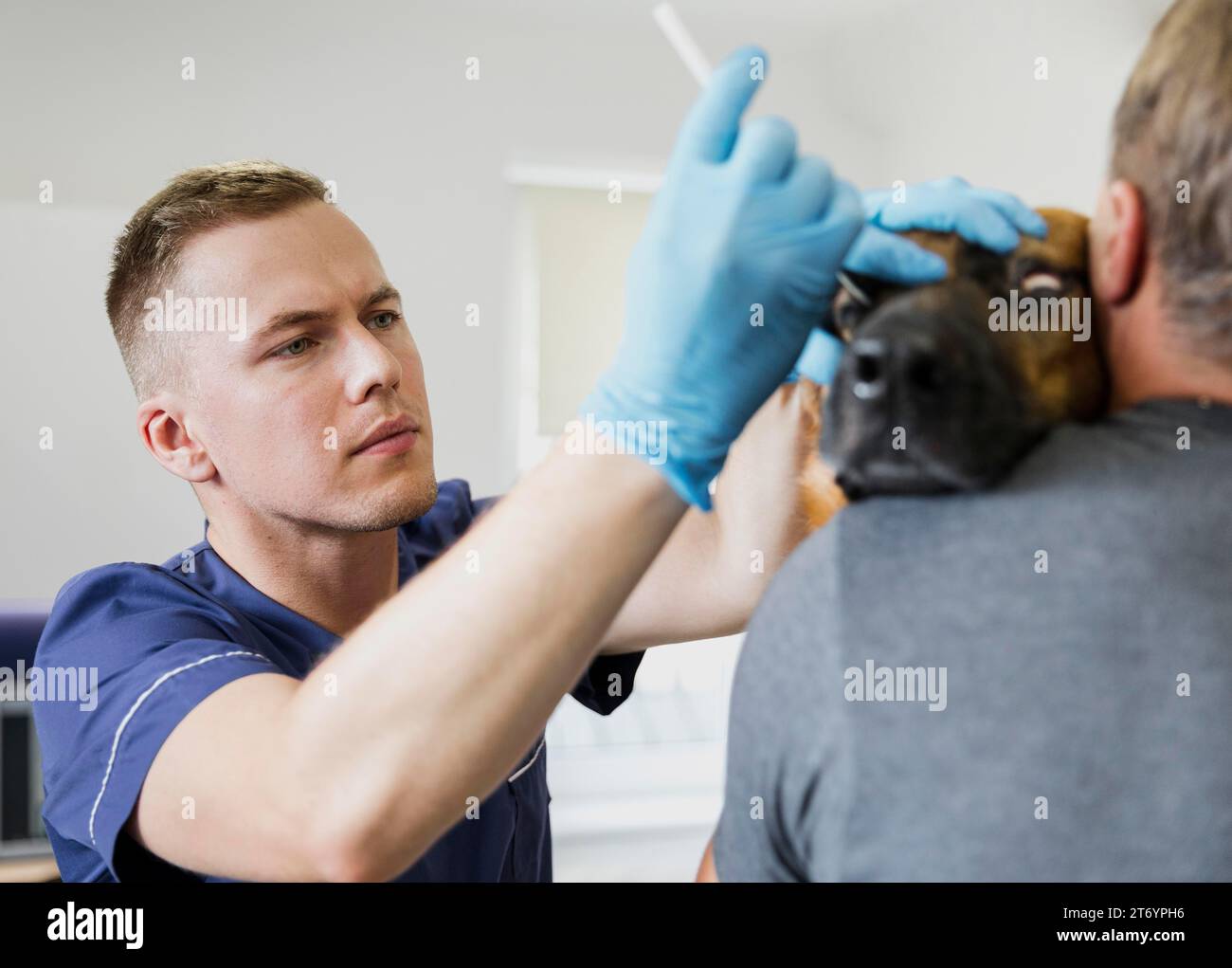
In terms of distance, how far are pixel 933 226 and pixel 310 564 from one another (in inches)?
28.4

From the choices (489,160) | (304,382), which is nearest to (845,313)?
(304,382)

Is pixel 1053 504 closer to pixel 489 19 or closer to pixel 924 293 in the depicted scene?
pixel 924 293

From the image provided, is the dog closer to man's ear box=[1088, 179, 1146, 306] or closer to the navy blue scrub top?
man's ear box=[1088, 179, 1146, 306]

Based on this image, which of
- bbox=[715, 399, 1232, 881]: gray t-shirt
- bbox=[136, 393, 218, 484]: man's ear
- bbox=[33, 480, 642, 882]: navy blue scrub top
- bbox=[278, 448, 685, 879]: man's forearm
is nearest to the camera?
bbox=[715, 399, 1232, 881]: gray t-shirt

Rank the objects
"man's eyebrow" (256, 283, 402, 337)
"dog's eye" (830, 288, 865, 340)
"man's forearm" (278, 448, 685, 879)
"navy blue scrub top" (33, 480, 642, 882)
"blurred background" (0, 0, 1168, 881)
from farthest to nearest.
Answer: "blurred background" (0, 0, 1168, 881) < "man's eyebrow" (256, 283, 402, 337) < "navy blue scrub top" (33, 480, 642, 882) < "dog's eye" (830, 288, 865, 340) < "man's forearm" (278, 448, 685, 879)

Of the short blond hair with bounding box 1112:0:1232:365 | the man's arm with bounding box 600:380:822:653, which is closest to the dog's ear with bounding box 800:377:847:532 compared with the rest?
the man's arm with bounding box 600:380:822:653

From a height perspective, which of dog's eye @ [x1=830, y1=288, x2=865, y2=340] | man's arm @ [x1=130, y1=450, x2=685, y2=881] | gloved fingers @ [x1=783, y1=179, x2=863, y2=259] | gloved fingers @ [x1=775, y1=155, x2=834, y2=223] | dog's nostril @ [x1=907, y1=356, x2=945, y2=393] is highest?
gloved fingers @ [x1=775, y1=155, x2=834, y2=223]

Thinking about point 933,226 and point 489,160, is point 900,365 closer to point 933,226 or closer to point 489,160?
point 933,226

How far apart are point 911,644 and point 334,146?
3015mm

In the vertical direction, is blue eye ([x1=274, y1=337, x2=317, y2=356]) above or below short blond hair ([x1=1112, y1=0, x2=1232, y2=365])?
below

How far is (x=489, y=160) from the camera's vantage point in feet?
10.7

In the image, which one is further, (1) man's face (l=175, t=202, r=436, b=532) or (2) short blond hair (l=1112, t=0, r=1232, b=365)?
(1) man's face (l=175, t=202, r=436, b=532)

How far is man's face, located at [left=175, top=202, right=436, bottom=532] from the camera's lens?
996mm

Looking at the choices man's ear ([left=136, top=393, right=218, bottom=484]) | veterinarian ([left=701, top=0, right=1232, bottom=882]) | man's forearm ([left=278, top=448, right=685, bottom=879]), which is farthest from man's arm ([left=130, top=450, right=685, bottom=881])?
man's ear ([left=136, top=393, right=218, bottom=484])
